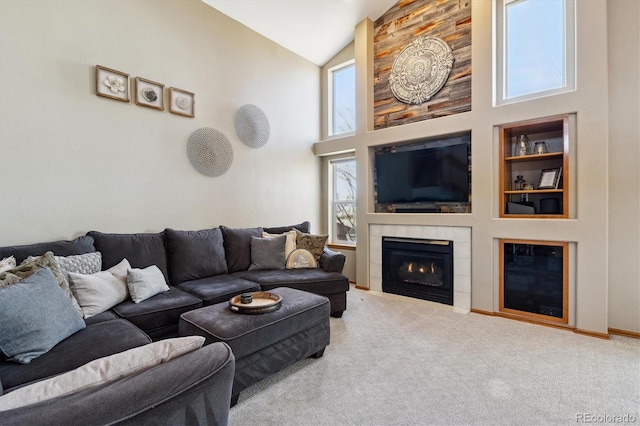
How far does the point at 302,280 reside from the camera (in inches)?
123

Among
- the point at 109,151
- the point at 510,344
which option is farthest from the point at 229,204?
the point at 510,344

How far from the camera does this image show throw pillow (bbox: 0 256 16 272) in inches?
75.7

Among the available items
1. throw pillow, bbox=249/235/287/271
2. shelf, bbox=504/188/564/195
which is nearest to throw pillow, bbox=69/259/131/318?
throw pillow, bbox=249/235/287/271

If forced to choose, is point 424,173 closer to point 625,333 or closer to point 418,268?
point 418,268

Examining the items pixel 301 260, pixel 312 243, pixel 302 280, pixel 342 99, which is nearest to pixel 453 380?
pixel 302 280

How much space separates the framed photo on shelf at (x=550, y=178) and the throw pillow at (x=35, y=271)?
164 inches

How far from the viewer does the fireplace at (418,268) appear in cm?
368

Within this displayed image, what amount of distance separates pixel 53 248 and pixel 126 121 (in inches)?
53.6

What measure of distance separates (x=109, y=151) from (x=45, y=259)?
1.27 m

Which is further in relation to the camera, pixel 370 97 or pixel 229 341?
pixel 370 97

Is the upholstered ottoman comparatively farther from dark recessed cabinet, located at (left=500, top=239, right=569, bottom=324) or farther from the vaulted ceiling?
the vaulted ceiling

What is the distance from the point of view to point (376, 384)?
6.64 feet

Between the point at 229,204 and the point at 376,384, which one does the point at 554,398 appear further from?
the point at 229,204

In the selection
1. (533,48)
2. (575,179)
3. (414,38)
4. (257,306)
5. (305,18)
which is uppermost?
(305,18)
